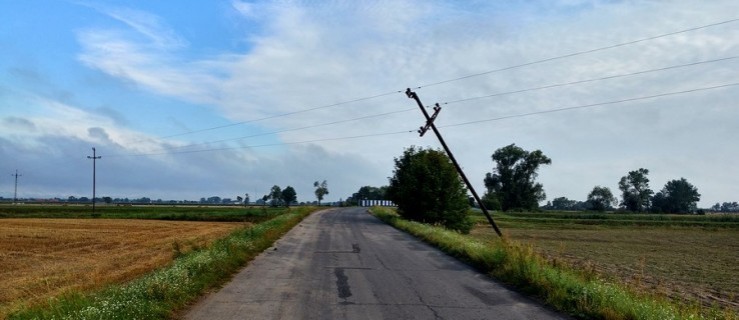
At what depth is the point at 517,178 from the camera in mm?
135375

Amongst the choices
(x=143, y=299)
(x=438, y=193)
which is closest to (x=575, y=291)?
(x=143, y=299)

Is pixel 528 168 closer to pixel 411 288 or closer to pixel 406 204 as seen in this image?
pixel 406 204

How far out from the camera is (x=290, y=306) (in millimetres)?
9133

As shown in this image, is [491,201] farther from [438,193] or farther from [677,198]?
[438,193]

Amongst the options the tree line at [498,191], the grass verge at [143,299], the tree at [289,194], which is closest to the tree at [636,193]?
the tree line at [498,191]

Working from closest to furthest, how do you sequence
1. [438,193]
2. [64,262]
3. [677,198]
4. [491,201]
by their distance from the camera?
[64,262], [438,193], [491,201], [677,198]

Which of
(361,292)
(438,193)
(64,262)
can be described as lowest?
(64,262)

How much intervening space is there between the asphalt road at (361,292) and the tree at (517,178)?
12104 centimetres

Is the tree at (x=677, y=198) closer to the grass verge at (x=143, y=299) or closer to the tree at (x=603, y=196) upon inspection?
the tree at (x=603, y=196)

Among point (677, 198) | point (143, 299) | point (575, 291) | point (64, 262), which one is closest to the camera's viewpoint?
point (143, 299)

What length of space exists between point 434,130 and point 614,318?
18.1 meters

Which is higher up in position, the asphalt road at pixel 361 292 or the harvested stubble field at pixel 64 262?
the asphalt road at pixel 361 292

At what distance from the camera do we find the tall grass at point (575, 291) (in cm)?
864

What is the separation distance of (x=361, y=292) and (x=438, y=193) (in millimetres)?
34821
